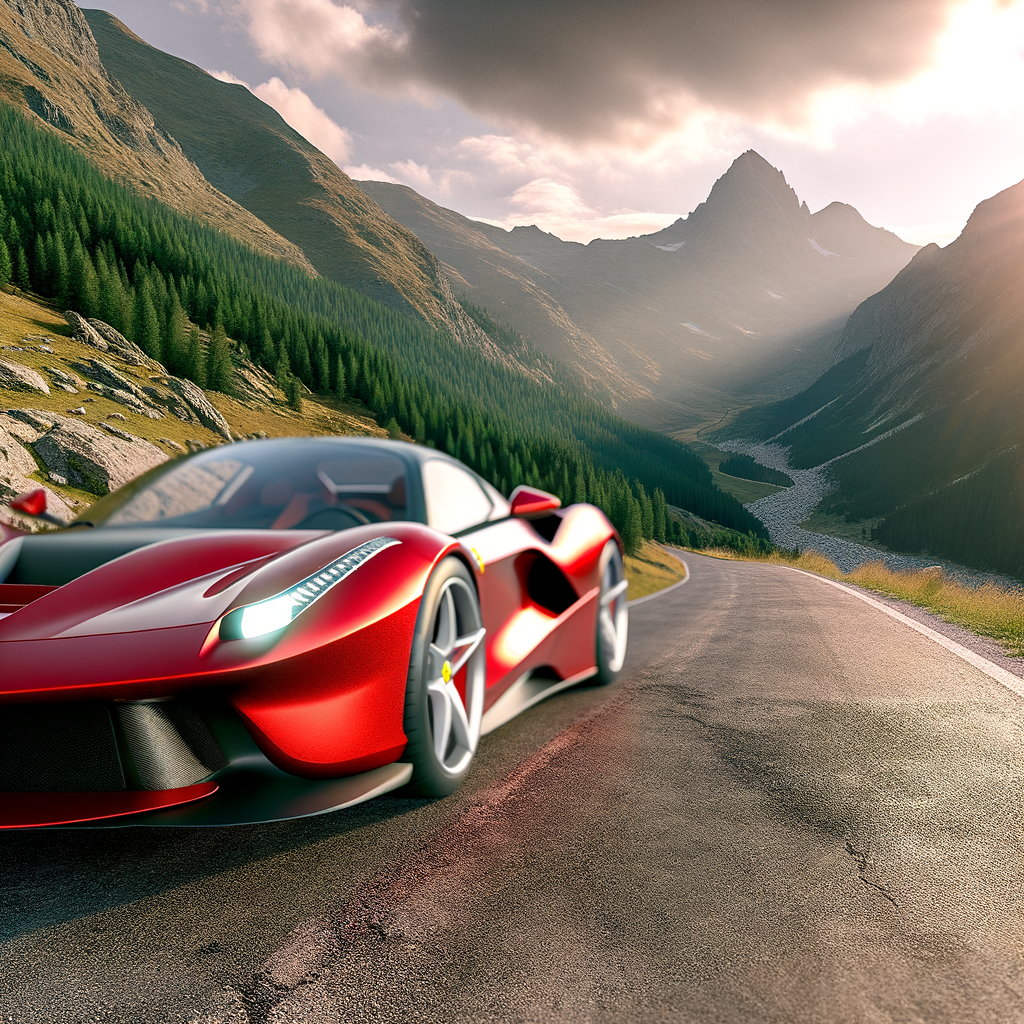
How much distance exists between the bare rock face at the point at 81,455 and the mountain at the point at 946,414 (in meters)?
91.3

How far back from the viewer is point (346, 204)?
178875 millimetres

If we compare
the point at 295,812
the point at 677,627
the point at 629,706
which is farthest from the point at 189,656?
the point at 677,627

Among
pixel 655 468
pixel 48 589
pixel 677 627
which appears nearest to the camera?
pixel 48 589

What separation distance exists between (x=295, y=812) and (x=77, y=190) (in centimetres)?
7183

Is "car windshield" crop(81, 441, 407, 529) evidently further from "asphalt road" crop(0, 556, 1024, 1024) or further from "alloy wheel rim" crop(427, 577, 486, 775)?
"asphalt road" crop(0, 556, 1024, 1024)

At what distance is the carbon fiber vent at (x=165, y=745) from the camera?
6.35 feet

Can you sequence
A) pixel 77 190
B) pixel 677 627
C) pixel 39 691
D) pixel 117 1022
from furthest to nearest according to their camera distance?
1. pixel 77 190
2. pixel 677 627
3. pixel 39 691
4. pixel 117 1022

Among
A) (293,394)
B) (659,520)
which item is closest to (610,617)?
(293,394)

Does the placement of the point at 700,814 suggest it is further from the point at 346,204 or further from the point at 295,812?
the point at 346,204

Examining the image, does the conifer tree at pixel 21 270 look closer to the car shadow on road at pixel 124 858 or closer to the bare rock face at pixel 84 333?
the bare rock face at pixel 84 333

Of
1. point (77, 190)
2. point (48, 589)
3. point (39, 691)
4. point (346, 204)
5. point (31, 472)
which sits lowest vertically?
point (39, 691)

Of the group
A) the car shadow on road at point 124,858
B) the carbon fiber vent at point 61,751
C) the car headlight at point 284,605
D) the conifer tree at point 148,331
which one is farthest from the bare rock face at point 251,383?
the carbon fiber vent at point 61,751

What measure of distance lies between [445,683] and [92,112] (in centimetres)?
14922

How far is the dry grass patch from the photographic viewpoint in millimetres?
A: 33331
